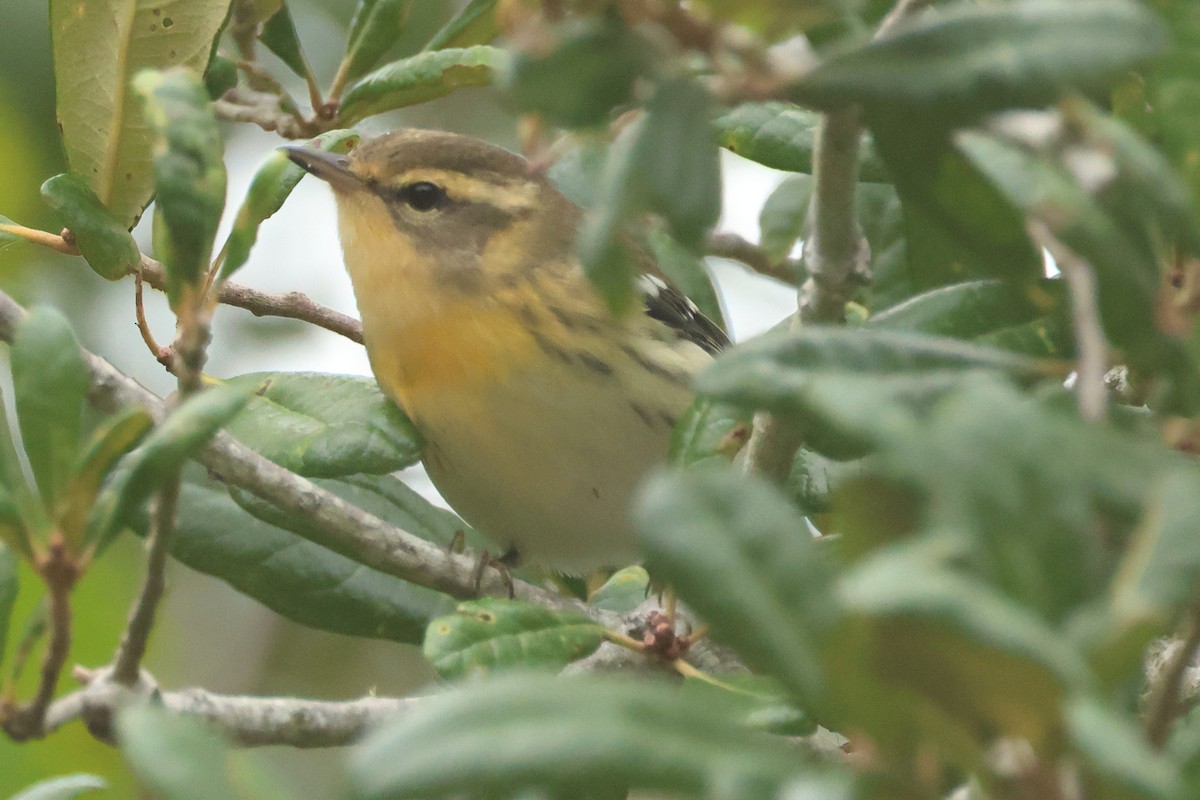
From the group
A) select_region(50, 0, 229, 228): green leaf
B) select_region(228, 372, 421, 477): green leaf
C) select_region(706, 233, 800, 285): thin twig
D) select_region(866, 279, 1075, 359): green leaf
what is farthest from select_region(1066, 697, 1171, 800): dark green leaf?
select_region(706, 233, 800, 285): thin twig

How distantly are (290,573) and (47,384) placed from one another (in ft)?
5.41

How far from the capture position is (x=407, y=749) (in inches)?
37.3

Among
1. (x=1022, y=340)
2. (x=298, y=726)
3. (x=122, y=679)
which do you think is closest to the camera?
(x=122, y=679)

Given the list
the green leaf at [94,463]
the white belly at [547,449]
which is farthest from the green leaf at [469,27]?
the green leaf at [94,463]

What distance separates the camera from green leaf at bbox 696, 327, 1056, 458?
39.0 inches

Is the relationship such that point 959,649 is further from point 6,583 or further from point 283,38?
point 283,38

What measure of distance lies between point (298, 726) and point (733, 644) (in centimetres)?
136

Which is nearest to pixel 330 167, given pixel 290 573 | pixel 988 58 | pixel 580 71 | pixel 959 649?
pixel 290 573

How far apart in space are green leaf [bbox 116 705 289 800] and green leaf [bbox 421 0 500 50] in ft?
7.74

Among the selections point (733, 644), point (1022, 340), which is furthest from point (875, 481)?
point (1022, 340)

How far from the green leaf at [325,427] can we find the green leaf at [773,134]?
34.8 inches

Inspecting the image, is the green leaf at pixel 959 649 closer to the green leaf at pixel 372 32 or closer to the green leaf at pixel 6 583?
the green leaf at pixel 6 583

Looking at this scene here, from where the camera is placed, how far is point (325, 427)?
271 centimetres

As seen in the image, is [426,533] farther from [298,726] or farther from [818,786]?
[818,786]
